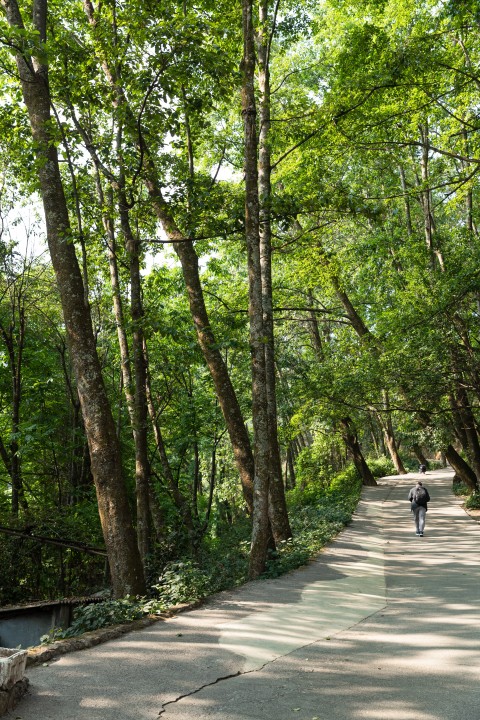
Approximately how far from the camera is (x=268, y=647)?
6.32 metres

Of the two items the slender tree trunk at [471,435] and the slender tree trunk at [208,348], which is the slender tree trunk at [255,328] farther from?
Answer: the slender tree trunk at [471,435]

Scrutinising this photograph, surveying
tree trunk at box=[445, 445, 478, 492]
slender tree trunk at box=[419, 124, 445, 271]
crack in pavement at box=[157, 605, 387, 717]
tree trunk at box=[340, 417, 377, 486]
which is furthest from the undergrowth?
slender tree trunk at box=[419, 124, 445, 271]

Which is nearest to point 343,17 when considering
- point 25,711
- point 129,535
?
point 129,535

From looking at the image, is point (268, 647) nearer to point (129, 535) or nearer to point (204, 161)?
point (129, 535)

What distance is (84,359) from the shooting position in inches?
332

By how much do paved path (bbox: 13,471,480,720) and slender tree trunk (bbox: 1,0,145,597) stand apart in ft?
4.20

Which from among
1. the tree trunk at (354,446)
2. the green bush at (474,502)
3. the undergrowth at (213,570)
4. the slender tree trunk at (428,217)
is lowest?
the green bush at (474,502)

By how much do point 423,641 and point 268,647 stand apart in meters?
1.74

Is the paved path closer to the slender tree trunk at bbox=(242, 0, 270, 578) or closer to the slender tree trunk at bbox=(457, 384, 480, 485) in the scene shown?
the slender tree trunk at bbox=(242, 0, 270, 578)

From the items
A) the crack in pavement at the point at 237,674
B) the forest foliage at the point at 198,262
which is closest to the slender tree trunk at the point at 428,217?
the forest foliage at the point at 198,262

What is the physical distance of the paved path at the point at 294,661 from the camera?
4.50m

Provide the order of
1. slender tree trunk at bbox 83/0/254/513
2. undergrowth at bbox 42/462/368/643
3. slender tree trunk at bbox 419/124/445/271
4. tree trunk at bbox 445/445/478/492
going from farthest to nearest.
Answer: tree trunk at bbox 445/445/478/492 < slender tree trunk at bbox 419/124/445/271 < slender tree trunk at bbox 83/0/254/513 < undergrowth at bbox 42/462/368/643

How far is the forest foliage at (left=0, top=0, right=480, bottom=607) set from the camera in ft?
32.1

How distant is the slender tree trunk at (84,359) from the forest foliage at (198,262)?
33 mm
